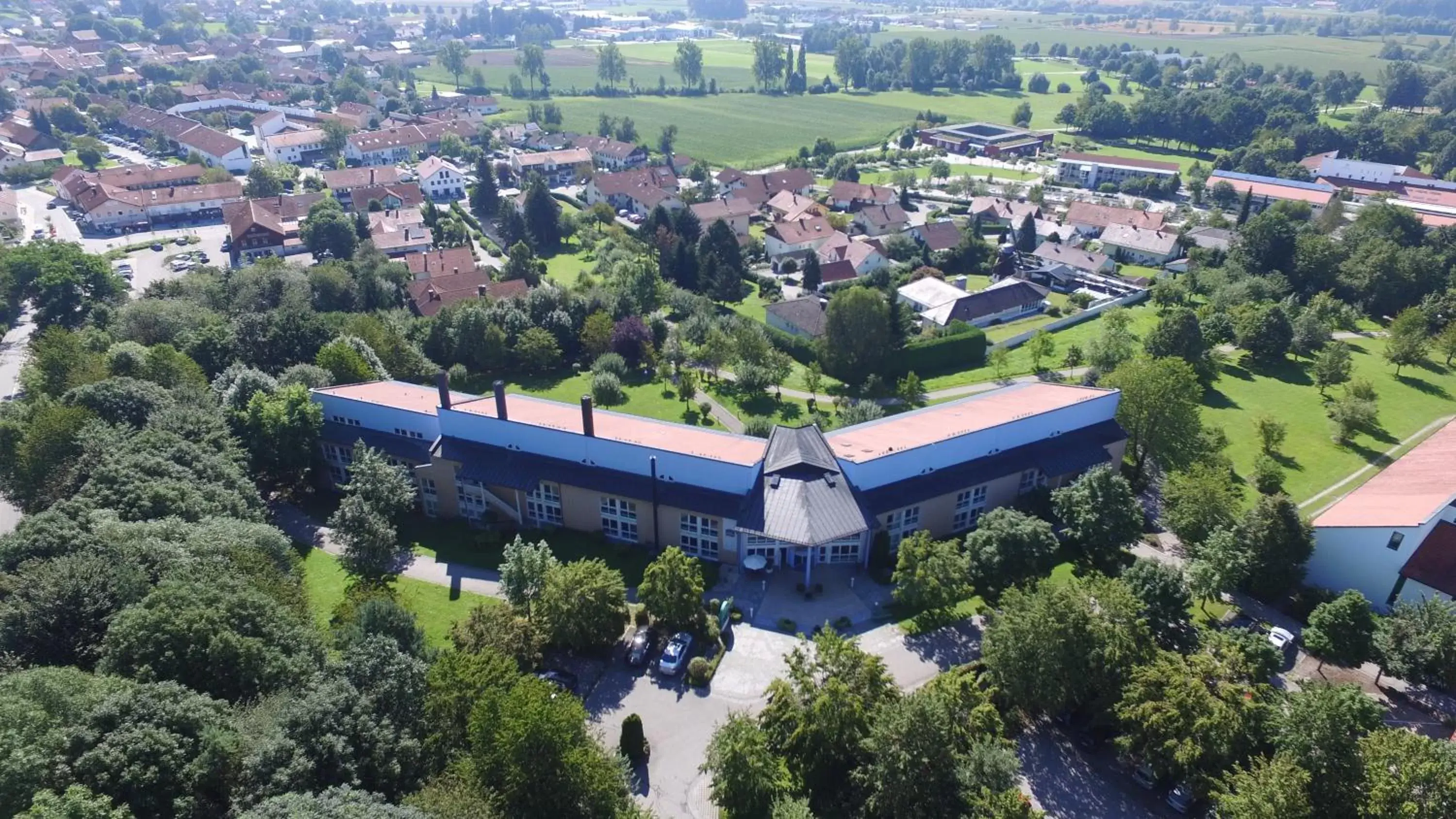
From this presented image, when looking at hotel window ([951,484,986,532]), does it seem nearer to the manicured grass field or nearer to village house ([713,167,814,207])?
village house ([713,167,814,207])

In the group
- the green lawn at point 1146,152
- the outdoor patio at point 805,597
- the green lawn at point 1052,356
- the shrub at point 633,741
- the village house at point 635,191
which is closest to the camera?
the shrub at point 633,741

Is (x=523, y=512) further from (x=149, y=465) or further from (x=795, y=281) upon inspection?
(x=795, y=281)

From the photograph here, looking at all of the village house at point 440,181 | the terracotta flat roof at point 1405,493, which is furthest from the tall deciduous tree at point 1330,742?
the village house at point 440,181

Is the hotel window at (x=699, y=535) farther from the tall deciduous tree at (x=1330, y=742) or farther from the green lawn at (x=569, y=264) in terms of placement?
the green lawn at (x=569, y=264)

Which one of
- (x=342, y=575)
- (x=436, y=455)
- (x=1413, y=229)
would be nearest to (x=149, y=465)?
(x=342, y=575)

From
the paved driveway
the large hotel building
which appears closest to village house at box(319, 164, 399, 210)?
the large hotel building

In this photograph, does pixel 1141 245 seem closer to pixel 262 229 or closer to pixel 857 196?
pixel 857 196
